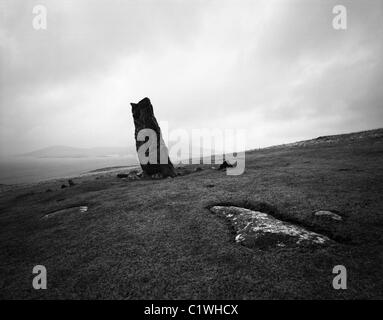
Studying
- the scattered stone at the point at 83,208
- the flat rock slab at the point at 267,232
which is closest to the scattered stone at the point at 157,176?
the scattered stone at the point at 83,208

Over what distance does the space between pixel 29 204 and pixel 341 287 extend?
31.7 meters

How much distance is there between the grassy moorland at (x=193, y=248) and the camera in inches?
368

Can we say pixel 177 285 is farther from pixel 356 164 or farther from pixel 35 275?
pixel 356 164

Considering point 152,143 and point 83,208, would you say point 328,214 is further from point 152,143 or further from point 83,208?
point 152,143

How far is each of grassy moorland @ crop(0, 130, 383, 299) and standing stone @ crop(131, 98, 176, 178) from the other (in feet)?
43.7

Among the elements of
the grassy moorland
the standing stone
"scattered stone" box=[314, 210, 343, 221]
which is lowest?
the grassy moorland

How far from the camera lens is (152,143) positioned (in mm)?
37406

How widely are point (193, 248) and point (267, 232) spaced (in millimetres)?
4478

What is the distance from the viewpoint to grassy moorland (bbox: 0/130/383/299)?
9.35m

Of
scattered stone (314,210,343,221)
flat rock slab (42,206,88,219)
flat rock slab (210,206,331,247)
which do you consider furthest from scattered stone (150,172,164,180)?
scattered stone (314,210,343,221)

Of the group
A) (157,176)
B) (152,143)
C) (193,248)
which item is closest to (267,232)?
(193,248)

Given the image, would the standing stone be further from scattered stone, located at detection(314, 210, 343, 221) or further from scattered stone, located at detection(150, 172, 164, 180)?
scattered stone, located at detection(314, 210, 343, 221)

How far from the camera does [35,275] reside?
11.4 m

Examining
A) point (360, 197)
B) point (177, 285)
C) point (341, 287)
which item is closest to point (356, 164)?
point (360, 197)
